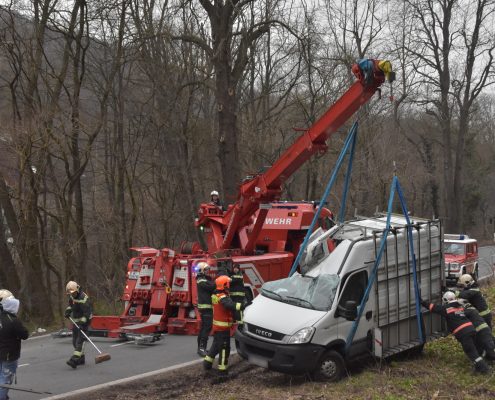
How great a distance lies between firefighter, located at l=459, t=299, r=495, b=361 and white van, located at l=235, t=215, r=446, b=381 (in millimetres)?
864

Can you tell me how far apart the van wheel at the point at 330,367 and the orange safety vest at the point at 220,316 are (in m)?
1.65

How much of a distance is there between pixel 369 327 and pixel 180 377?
3161 millimetres

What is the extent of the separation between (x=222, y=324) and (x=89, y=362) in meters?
3.00

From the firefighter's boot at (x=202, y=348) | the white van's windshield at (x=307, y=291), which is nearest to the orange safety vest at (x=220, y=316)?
the white van's windshield at (x=307, y=291)

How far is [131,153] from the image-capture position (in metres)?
23.7

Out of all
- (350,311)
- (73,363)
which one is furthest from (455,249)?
(73,363)

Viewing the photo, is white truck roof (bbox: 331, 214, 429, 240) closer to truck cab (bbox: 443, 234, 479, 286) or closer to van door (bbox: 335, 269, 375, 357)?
van door (bbox: 335, 269, 375, 357)

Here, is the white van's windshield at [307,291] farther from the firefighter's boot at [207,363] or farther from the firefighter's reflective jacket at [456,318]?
the firefighter's reflective jacket at [456,318]

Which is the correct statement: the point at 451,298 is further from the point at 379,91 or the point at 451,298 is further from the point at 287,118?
the point at 287,118

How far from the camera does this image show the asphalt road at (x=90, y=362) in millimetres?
9695

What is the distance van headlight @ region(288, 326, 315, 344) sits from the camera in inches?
348

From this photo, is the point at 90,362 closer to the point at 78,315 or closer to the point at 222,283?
the point at 78,315

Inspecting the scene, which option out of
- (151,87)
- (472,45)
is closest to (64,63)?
(151,87)

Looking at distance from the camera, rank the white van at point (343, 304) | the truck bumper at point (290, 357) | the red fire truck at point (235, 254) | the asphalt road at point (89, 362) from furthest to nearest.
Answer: the red fire truck at point (235, 254)
the asphalt road at point (89, 362)
the white van at point (343, 304)
the truck bumper at point (290, 357)
